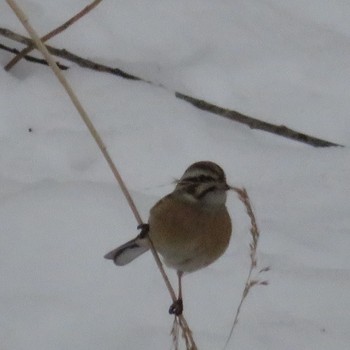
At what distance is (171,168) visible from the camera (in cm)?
422

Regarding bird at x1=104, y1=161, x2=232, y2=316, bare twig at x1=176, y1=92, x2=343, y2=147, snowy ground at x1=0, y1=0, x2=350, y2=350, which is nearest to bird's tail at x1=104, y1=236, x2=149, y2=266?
bird at x1=104, y1=161, x2=232, y2=316

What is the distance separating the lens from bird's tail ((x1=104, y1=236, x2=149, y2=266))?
3.51 metres

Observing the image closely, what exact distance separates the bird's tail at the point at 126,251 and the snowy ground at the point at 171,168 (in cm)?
20

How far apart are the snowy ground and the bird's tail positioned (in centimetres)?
20

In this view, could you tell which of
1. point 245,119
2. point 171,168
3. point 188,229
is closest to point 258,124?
point 245,119

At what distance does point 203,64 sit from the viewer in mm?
4652

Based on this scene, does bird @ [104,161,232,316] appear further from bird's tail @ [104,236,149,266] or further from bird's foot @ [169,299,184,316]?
bird's foot @ [169,299,184,316]

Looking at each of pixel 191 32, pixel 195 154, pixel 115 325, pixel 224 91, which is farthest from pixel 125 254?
pixel 191 32

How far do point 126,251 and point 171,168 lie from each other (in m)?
0.78

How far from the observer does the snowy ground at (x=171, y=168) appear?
11.9 feet

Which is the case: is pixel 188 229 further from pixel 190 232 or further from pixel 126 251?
pixel 126 251

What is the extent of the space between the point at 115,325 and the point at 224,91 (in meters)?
1.46

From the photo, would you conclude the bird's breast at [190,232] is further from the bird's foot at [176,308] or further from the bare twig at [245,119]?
the bare twig at [245,119]

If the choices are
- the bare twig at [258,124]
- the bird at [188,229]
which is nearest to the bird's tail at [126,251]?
the bird at [188,229]
